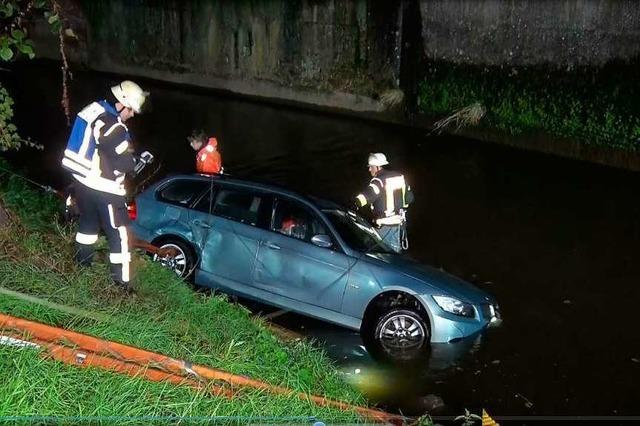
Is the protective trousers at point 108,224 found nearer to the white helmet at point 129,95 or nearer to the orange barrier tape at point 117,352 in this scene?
the white helmet at point 129,95

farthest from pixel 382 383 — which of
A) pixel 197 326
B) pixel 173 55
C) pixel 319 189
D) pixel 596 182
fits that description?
pixel 173 55

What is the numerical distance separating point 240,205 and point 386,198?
1.89 metres

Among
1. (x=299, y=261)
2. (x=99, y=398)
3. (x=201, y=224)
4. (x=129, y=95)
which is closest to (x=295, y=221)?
(x=299, y=261)

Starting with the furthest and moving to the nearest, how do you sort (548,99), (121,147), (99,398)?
(548,99)
(121,147)
(99,398)

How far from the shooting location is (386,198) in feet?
29.7

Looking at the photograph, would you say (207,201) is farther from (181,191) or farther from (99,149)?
(99,149)

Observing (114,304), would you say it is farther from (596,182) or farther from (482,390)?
(596,182)

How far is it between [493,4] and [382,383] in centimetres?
1357

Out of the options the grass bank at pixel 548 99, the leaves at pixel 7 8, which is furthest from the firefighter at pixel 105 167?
the grass bank at pixel 548 99

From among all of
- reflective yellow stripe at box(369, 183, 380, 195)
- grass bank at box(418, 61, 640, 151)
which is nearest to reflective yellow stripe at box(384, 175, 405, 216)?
reflective yellow stripe at box(369, 183, 380, 195)

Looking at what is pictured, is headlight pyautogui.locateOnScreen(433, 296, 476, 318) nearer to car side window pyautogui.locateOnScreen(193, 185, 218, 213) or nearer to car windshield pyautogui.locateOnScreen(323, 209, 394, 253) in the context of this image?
car windshield pyautogui.locateOnScreen(323, 209, 394, 253)

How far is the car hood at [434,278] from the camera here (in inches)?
293

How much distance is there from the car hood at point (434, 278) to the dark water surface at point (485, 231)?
1.61 feet

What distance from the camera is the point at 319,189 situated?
1455 centimetres
